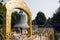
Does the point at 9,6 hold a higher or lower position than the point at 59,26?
higher

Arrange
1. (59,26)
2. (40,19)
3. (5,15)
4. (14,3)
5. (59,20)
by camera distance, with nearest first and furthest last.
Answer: (59,26)
(59,20)
(5,15)
(14,3)
(40,19)

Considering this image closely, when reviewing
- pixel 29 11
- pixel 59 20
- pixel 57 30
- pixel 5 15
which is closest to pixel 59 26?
pixel 57 30

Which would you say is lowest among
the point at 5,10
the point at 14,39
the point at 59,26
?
the point at 14,39

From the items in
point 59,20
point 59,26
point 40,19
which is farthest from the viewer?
point 40,19

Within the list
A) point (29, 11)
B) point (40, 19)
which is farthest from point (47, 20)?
point (29, 11)

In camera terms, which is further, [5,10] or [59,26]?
[5,10]

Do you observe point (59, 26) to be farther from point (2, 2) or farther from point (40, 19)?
point (40, 19)

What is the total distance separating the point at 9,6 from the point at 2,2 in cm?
25

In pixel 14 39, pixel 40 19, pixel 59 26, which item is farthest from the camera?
pixel 40 19

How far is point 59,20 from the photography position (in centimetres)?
439

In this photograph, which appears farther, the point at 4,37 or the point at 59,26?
the point at 4,37

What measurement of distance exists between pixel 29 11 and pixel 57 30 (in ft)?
8.81

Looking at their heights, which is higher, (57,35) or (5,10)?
(5,10)

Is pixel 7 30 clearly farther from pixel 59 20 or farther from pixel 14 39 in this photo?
pixel 59 20
